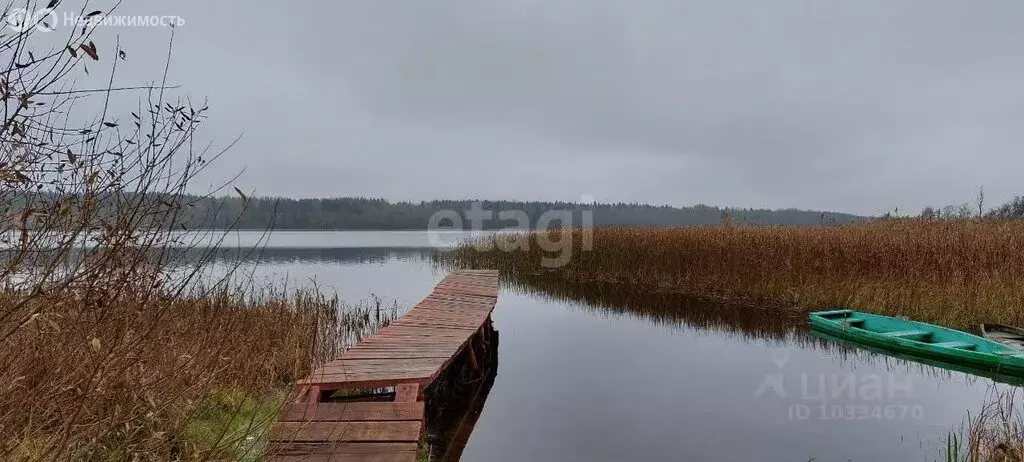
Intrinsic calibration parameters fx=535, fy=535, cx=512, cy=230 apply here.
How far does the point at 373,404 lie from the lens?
11.9ft

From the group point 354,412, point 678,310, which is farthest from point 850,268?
point 354,412

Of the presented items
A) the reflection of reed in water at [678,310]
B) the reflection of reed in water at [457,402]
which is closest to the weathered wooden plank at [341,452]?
the reflection of reed in water at [457,402]

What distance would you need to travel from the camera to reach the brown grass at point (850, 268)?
351 inches

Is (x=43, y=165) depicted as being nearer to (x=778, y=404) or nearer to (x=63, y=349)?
(x=63, y=349)

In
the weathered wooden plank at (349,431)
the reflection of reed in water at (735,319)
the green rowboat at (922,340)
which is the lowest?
the reflection of reed in water at (735,319)

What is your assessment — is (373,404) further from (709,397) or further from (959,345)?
(959,345)

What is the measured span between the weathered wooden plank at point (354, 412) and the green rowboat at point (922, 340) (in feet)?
20.7

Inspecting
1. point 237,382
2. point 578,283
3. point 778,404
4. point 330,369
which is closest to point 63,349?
point 330,369

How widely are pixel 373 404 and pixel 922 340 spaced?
23.8 ft

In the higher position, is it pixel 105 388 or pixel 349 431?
pixel 105 388

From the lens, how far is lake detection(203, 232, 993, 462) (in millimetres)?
4730

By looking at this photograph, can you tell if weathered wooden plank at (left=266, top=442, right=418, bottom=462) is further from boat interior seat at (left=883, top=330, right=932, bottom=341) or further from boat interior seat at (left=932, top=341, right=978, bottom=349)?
boat interior seat at (left=883, top=330, right=932, bottom=341)

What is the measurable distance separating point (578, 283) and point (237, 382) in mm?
11939

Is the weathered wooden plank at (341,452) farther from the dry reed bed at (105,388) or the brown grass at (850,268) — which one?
the brown grass at (850,268)
